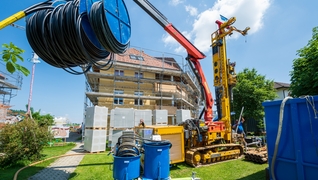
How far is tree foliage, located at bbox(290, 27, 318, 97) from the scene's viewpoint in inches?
299

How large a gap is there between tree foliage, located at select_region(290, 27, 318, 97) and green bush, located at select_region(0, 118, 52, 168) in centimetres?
1293

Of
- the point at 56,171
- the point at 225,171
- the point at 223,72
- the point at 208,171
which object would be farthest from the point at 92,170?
the point at 223,72

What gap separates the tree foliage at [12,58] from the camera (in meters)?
2.43

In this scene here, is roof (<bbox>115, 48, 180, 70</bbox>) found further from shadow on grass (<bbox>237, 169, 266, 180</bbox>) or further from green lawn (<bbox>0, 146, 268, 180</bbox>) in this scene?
shadow on grass (<bbox>237, 169, 266, 180</bbox>)

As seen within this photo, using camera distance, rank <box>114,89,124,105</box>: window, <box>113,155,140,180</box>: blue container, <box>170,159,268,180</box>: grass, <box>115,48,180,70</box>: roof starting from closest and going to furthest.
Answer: <box>113,155,140,180</box>: blue container, <box>170,159,268,180</box>: grass, <box>114,89,124,105</box>: window, <box>115,48,180,70</box>: roof

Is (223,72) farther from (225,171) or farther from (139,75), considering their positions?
(139,75)

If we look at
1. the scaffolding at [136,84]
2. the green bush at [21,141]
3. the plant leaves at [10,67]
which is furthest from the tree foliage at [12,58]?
the scaffolding at [136,84]

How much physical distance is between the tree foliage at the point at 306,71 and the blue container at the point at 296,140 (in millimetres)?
5577

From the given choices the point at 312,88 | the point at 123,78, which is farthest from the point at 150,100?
the point at 312,88

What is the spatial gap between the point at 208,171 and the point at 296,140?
436 cm

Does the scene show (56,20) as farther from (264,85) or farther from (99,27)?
(264,85)

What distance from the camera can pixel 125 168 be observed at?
4.70m

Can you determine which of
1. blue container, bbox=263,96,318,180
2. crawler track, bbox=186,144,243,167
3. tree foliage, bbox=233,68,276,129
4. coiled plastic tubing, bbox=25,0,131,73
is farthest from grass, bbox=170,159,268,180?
tree foliage, bbox=233,68,276,129

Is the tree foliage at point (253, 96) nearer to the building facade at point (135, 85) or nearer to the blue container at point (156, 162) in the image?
the building facade at point (135, 85)
